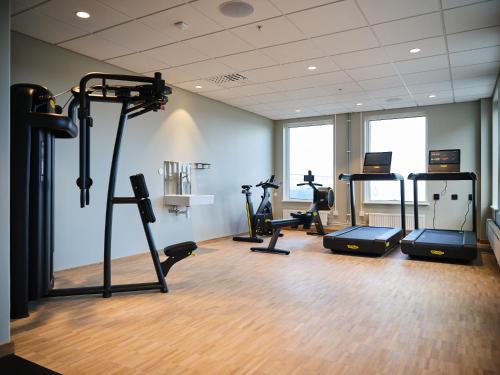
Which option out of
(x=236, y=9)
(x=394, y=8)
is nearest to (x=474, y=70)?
(x=394, y=8)

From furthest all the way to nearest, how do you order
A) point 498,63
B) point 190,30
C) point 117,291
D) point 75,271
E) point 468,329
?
point 498,63 < point 75,271 < point 190,30 < point 117,291 < point 468,329

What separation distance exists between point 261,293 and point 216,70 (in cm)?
350

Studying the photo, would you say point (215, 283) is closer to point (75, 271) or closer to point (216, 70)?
point (75, 271)

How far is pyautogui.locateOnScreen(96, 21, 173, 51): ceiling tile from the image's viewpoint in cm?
427

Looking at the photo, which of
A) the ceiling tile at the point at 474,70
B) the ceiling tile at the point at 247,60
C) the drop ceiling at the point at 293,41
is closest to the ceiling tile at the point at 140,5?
the drop ceiling at the point at 293,41

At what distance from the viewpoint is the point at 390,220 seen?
8.57m

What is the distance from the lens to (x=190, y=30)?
4340mm

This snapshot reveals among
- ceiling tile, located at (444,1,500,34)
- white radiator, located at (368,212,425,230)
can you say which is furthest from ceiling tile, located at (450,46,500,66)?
white radiator, located at (368,212,425,230)

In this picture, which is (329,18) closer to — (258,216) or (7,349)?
(7,349)

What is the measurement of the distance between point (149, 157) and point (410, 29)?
13.8 ft

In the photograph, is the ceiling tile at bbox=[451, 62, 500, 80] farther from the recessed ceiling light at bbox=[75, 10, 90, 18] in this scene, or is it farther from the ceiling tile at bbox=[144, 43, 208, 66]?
the recessed ceiling light at bbox=[75, 10, 90, 18]

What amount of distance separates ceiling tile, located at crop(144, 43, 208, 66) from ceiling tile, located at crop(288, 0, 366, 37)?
1.54 metres

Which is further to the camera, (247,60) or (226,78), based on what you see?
(226,78)

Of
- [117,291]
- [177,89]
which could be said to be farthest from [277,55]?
[117,291]
